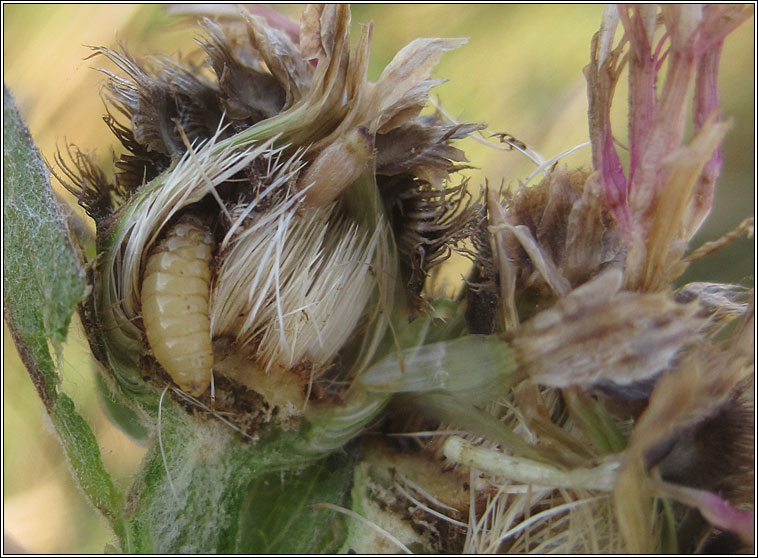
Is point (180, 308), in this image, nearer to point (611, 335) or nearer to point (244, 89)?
point (244, 89)

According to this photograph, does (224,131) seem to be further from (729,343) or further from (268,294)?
(729,343)

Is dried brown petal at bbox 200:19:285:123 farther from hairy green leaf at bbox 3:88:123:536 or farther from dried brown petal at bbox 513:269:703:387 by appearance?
dried brown petal at bbox 513:269:703:387

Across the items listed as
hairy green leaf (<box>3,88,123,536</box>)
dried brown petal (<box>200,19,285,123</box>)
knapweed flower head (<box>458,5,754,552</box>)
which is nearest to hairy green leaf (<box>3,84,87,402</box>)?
hairy green leaf (<box>3,88,123,536</box>)

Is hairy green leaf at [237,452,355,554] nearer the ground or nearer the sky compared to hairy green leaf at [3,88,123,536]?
nearer the ground

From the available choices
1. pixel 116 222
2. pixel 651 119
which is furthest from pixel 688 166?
pixel 116 222

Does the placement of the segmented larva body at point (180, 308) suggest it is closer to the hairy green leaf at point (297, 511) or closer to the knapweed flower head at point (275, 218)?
the knapweed flower head at point (275, 218)

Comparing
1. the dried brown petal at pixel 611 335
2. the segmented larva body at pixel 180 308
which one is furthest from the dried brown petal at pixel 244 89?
the dried brown petal at pixel 611 335

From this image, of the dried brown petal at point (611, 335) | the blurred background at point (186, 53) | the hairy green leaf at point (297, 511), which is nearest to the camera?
the dried brown petal at point (611, 335)
